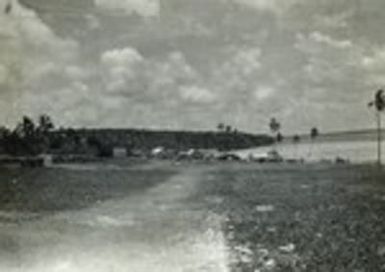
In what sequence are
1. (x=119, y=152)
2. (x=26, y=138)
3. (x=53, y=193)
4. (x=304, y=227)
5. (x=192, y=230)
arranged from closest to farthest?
1. (x=192, y=230)
2. (x=304, y=227)
3. (x=53, y=193)
4. (x=26, y=138)
5. (x=119, y=152)

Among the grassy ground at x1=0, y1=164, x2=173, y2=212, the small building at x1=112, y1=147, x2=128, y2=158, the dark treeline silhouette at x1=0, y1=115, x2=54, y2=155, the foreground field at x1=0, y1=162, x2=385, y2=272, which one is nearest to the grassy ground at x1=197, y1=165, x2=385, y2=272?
the foreground field at x1=0, y1=162, x2=385, y2=272

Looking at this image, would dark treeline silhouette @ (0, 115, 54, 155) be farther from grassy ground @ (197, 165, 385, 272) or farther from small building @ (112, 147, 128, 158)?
grassy ground @ (197, 165, 385, 272)

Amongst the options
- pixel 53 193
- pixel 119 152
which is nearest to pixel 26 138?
pixel 119 152

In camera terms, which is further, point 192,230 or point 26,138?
point 26,138

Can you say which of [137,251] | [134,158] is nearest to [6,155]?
[134,158]

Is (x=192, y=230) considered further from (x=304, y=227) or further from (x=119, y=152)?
(x=119, y=152)

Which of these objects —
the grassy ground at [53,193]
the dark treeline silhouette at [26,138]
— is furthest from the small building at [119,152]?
the grassy ground at [53,193]

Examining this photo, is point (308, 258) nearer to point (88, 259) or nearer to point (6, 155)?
point (88, 259)

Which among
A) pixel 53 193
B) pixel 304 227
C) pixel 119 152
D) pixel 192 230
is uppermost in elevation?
pixel 119 152

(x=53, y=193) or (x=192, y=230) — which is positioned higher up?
(x=53, y=193)
